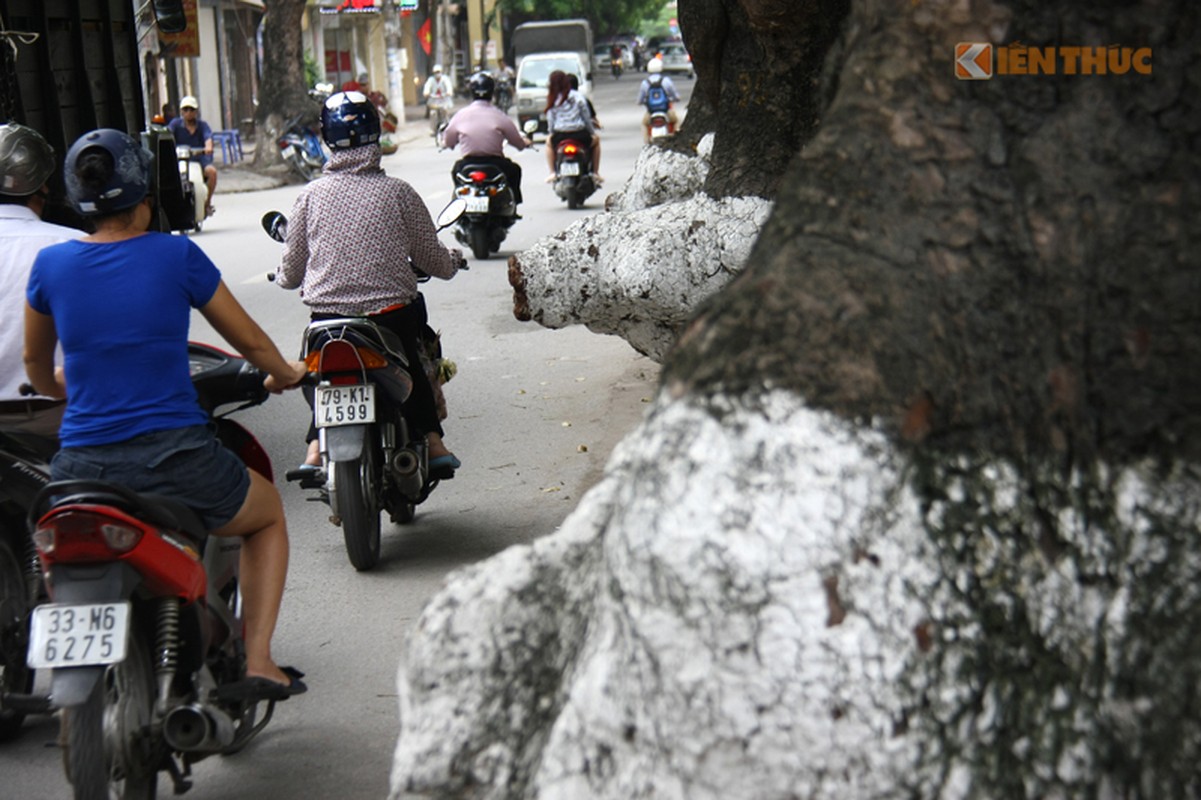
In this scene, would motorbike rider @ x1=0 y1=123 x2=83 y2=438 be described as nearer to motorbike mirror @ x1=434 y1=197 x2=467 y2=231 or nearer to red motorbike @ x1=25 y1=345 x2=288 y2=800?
red motorbike @ x1=25 y1=345 x2=288 y2=800

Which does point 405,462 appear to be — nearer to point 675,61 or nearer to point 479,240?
point 479,240

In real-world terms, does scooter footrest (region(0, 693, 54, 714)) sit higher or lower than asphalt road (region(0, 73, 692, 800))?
higher

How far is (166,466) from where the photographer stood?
12.2 ft

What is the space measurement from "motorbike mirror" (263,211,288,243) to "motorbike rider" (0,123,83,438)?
4.92 ft

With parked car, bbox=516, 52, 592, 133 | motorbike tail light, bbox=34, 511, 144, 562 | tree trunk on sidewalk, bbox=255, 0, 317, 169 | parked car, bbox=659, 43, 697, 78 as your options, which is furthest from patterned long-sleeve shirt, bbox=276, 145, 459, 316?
parked car, bbox=659, 43, 697, 78

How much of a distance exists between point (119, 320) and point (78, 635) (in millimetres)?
726

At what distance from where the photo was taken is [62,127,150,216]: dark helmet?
3637 millimetres

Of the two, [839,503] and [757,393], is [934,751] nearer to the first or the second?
[839,503]

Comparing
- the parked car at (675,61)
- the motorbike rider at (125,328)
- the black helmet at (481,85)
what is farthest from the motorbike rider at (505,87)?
the motorbike rider at (125,328)

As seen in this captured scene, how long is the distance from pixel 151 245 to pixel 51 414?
40.3 inches

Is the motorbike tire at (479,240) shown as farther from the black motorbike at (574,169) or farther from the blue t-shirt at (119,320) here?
the blue t-shirt at (119,320)

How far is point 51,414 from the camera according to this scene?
448cm

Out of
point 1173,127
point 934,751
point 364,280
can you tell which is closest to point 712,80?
point 364,280

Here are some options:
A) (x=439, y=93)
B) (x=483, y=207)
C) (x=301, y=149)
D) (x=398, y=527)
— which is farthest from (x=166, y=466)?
(x=439, y=93)
